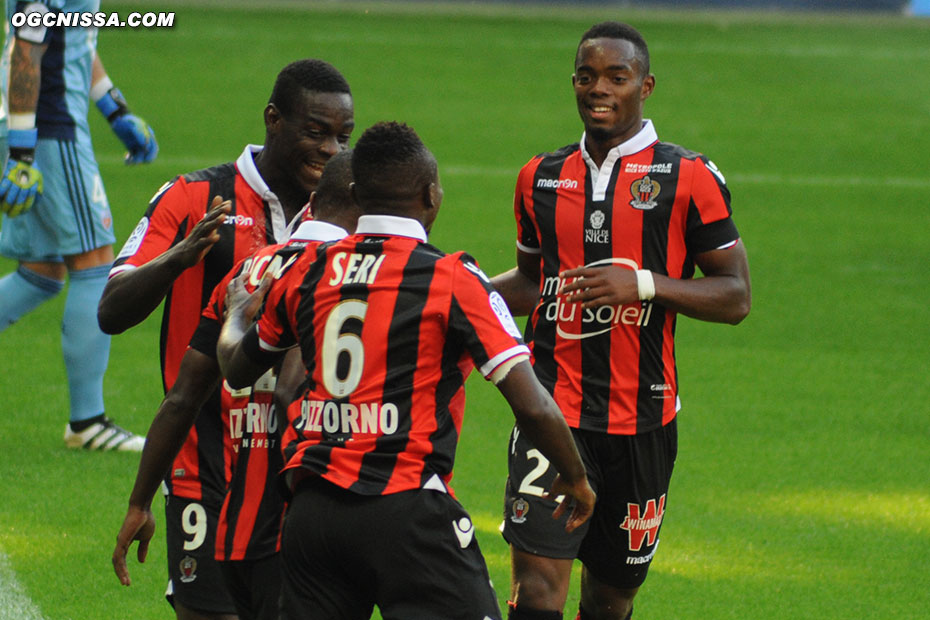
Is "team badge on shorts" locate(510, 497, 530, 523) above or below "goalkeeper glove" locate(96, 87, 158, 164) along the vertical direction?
below

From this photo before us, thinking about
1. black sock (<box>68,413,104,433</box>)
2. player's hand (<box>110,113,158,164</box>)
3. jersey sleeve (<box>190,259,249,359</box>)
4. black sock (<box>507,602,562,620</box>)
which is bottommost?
black sock (<box>68,413,104,433</box>)

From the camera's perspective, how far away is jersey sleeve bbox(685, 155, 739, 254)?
4.34 m

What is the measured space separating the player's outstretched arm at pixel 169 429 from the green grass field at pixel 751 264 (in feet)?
5.28

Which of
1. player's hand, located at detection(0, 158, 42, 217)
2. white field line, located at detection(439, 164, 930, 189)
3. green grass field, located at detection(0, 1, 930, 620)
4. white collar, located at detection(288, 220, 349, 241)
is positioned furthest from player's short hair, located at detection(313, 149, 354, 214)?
white field line, located at detection(439, 164, 930, 189)

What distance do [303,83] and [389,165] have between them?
74 centimetres

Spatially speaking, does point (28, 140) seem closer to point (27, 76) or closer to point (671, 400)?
point (27, 76)

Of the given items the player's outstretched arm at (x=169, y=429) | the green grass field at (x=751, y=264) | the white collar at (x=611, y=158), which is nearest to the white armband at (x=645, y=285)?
the white collar at (x=611, y=158)

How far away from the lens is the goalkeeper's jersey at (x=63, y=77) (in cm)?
681

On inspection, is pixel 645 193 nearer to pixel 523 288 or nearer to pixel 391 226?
pixel 523 288

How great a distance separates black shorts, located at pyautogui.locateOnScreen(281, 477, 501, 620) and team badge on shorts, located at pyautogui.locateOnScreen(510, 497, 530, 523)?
41.6 inches

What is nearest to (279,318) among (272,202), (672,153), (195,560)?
(272,202)

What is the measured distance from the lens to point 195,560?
3.85m

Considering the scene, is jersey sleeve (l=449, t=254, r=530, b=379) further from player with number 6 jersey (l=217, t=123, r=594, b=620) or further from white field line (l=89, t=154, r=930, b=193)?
white field line (l=89, t=154, r=930, b=193)

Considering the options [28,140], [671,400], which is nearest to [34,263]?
[28,140]
